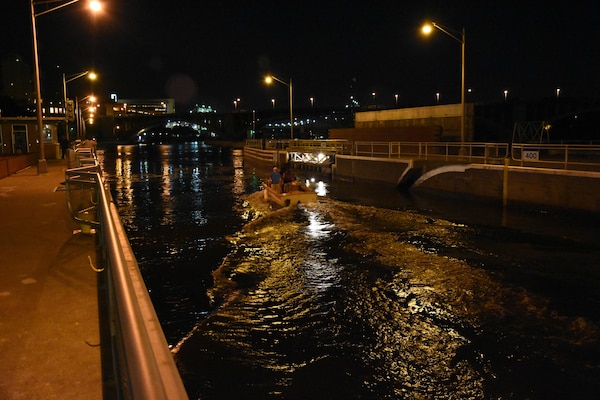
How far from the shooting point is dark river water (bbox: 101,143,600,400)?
25.9 feet

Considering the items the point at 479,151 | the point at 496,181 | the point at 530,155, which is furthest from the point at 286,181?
the point at 479,151

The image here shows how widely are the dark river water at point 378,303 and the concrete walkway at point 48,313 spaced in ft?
6.94

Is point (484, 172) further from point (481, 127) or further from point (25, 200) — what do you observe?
point (481, 127)

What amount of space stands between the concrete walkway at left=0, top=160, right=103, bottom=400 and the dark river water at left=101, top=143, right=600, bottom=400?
2116 millimetres

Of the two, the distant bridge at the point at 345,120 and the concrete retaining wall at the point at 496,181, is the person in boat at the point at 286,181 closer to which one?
the concrete retaining wall at the point at 496,181

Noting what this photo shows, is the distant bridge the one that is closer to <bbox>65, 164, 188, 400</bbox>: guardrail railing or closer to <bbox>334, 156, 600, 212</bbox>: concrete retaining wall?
<bbox>334, 156, 600, 212</bbox>: concrete retaining wall

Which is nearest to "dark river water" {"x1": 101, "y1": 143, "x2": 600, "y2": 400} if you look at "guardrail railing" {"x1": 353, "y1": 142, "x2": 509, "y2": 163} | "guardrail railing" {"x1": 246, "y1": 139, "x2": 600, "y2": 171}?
"guardrail railing" {"x1": 246, "y1": 139, "x2": 600, "y2": 171}

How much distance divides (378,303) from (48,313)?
6.74 m

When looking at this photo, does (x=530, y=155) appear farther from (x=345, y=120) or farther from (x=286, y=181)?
(x=345, y=120)

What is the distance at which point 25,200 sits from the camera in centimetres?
1636

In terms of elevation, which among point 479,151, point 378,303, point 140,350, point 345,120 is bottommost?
point 378,303

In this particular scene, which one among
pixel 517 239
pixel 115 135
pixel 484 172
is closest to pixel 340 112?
pixel 115 135

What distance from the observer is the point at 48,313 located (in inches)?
244

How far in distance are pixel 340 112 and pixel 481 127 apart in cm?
6446
